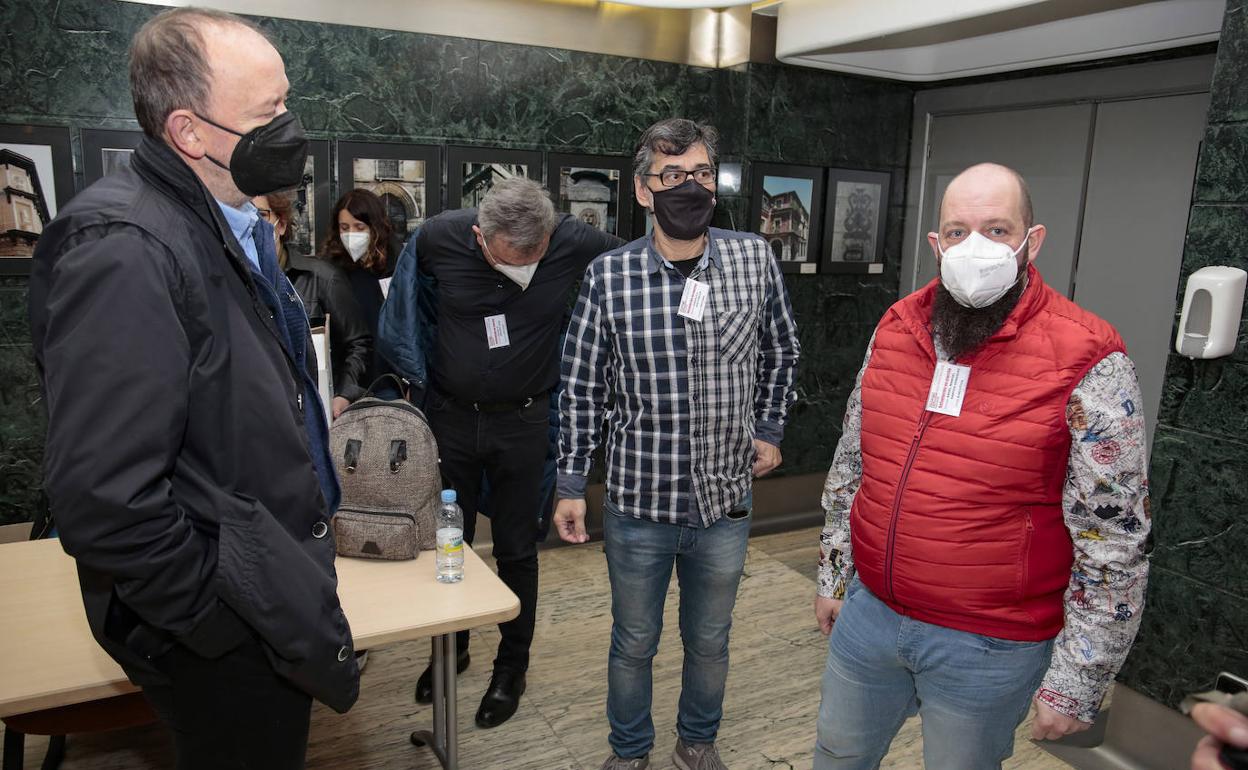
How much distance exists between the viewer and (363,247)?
133 inches

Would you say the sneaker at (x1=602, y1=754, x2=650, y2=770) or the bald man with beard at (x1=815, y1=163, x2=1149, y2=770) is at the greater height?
the bald man with beard at (x1=815, y1=163, x2=1149, y2=770)

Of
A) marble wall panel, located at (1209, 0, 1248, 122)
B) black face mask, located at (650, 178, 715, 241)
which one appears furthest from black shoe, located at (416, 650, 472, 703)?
marble wall panel, located at (1209, 0, 1248, 122)

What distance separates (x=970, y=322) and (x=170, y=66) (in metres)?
1.43

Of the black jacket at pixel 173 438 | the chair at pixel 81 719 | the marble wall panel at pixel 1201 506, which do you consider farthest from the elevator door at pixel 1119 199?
the chair at pixel 81 719

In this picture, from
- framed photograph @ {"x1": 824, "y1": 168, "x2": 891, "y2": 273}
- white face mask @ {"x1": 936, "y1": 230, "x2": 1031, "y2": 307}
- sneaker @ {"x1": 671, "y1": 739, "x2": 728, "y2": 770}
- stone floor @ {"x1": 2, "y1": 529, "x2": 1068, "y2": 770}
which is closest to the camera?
white face mask @ {"x1": 936, "y1": 230, "x2": 1031, "y2": 307}

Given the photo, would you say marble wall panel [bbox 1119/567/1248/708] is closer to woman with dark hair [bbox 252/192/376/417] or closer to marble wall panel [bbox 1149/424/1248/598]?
marble wall panel [bbox 1149/424/1248/598]

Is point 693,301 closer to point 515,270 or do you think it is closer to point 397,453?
point 515,270

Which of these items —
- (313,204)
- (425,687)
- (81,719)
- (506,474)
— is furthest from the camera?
(313,204)

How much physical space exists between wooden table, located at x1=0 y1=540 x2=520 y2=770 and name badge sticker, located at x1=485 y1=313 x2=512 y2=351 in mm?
752

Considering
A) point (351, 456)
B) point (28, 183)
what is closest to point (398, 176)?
point (28, 183)

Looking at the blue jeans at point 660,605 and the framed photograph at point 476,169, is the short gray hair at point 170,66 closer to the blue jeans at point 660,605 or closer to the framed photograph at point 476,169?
the blue jeans at point 660,605

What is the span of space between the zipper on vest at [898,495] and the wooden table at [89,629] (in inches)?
33.2

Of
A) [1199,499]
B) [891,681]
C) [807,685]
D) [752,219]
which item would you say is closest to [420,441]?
[891,681]

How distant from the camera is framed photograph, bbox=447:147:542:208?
3.88 metres
